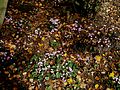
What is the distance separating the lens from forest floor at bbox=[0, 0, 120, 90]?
5145mm

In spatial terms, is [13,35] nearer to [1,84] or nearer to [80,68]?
[1,84]

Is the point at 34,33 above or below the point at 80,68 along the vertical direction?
above

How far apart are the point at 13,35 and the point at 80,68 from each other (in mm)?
2015

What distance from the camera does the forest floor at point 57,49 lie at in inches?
203

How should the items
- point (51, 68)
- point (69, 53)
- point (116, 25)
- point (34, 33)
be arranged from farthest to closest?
1. point (116, 25)
2. point (34, 33)
3. point (69, 53)
4. point (51, 68)

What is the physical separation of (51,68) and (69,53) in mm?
695

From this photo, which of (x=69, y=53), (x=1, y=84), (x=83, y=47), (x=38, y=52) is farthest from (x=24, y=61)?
(x=83, y=47)

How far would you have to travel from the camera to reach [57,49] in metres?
5.79

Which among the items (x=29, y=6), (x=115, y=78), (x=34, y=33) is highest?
(x=29, y=6)

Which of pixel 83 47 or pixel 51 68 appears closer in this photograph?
pixel 51 68

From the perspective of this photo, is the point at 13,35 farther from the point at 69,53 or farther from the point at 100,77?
the point at 100,77

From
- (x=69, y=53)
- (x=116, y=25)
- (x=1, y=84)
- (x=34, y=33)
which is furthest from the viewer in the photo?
(x=116, y=25)

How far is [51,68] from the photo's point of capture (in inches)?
210

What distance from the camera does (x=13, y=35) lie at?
235 inches
